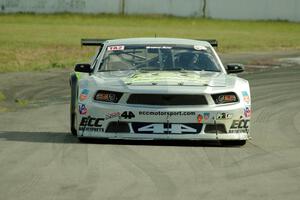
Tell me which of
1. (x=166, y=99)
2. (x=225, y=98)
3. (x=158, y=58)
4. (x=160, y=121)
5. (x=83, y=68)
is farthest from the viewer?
(x=158, y=58)

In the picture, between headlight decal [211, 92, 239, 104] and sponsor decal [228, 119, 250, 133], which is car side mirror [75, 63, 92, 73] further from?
sponsor decal [228, 119, 250, 133]

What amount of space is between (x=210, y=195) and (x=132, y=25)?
154ft

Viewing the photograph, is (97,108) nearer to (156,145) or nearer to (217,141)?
(156,145)

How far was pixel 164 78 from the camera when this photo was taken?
11109 millimetres

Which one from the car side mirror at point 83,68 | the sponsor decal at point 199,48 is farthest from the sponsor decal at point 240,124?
the car side mirror at point 83,68

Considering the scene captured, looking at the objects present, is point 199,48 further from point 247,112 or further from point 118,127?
point 118,127

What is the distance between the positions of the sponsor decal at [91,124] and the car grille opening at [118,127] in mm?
87

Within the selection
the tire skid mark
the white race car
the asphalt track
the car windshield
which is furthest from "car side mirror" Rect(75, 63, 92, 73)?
the tire skid mark

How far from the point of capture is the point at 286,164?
31.2ft

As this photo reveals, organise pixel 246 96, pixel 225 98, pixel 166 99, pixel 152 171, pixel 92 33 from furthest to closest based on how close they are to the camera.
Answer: pixel 92 33, pixel 246 96, pixel 225 98, pixel 166 99, pixel 152 171

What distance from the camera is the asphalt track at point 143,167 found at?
779cm

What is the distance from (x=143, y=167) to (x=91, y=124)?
176cm

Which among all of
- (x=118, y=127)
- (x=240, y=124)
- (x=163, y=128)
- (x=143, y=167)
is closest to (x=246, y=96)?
(x=240, y=124)

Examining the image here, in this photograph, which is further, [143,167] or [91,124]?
[91,124]
